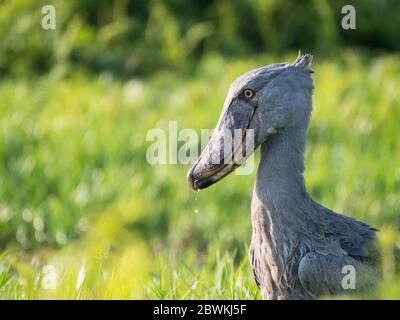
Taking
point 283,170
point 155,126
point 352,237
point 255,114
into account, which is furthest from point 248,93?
point 155,126

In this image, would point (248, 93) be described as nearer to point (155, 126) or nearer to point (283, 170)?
point (283, 170)

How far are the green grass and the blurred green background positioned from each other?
0.05 ft

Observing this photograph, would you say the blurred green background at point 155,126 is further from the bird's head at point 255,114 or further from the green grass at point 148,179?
the bird's head at point 255,114

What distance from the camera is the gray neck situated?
10.3ft

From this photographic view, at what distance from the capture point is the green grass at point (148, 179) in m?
3.86

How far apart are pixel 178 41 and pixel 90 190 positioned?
3704mm

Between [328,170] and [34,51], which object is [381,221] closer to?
[328,170]

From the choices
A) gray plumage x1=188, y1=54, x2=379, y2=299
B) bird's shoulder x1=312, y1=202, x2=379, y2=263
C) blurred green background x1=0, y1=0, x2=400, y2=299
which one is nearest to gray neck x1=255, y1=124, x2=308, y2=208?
gray plumage x1=188, y1=54, x2=379, y2=299

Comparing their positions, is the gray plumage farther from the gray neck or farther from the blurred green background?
the blurred green background

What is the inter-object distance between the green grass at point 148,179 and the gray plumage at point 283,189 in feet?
1.47

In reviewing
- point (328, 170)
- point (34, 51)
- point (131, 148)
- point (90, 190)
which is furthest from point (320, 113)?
point (34, 51)

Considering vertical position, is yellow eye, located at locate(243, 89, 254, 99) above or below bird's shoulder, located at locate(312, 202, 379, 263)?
above

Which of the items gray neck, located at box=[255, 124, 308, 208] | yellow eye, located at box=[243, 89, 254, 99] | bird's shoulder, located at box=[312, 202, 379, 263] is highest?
yellow eye, located at box=[243, 89, 254, 99]

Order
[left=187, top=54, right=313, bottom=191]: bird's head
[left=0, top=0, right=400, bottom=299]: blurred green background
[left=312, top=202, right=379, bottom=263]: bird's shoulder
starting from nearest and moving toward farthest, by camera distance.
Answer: [left=312, top=202, right=379, bottom=263]: bird's shoulder
[left=187, top=54, right=313, bottom=191]: bird's head
[left=0, top=0, right=400, bottom=299]: blurred green background
